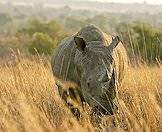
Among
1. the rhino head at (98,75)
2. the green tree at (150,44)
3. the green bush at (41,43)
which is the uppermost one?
the rhino head at (98,75)

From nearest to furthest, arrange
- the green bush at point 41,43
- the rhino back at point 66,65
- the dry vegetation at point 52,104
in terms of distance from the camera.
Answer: the dry vegetation at point 52,104, the rhino back at point 66,65, the green bush at point 41,43

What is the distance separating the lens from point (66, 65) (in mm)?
6180

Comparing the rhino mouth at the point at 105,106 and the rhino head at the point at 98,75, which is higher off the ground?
the rhino head at the point at 98,75

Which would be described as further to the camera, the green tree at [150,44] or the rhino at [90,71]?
the green tree at [150,44]

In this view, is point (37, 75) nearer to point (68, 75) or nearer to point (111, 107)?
point (68, 75)

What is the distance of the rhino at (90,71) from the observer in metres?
4.97

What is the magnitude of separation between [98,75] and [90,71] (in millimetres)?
203

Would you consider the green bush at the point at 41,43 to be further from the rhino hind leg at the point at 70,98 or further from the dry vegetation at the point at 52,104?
the rhino hind leg at the point at 70,98

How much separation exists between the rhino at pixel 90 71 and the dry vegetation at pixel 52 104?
0.54 feet

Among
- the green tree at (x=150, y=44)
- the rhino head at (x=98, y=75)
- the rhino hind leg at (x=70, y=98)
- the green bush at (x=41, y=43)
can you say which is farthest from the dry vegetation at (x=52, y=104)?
the green bush at (x=41, y=43)

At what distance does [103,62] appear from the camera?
197 inches

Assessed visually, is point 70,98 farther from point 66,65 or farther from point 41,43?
point 41,43

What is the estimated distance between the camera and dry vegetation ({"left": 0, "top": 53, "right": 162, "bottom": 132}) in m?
4.87

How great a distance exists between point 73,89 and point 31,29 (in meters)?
33.1
